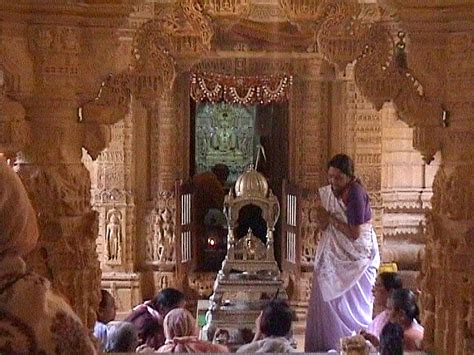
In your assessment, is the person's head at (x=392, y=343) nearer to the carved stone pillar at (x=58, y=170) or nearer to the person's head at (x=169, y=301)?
the carved stone pillar at (x=58, y=170)

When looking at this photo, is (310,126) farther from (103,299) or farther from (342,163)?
(103,299)

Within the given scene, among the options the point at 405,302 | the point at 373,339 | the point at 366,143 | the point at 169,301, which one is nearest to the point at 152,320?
the point at 169,301

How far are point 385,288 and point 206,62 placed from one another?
16.6 feet

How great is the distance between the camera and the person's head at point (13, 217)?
2.32m

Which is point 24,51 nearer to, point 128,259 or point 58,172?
point 58,172

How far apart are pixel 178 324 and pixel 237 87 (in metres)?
5.32

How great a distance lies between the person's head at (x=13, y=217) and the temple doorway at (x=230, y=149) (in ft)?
27.4

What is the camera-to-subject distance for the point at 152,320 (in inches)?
228

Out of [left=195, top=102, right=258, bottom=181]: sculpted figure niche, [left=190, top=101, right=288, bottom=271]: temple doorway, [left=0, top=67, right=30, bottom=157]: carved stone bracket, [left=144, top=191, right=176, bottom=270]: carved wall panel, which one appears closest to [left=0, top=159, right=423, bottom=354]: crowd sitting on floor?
[left=0, top=67, right=30, bottom=157]: carved stone bracket

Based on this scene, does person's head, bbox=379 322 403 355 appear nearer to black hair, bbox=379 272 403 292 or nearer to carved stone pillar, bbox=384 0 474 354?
carved stone pillar, bbox=384 0 474 354

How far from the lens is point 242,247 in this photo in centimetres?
803

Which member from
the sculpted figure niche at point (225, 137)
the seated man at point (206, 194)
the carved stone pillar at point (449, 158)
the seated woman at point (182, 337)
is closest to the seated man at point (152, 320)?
the seated woman at point (182, 337)

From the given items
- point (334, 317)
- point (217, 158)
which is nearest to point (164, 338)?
point (334, 317)

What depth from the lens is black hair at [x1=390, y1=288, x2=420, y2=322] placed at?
4.95 metres
